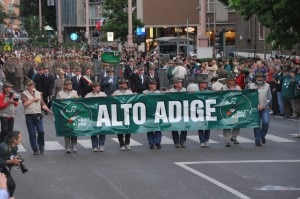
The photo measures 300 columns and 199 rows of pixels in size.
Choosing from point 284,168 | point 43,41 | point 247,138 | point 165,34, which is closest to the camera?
point 284,168

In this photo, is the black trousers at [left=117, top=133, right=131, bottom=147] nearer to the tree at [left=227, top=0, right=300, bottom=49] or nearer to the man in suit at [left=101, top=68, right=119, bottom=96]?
the man in suit at [left=101, top=68, right=119, bottom=96]

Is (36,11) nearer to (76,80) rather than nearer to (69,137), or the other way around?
(76,80)

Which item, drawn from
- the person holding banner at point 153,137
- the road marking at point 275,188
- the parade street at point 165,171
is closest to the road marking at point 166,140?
the parade street at point 165,171

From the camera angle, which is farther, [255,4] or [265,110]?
[255,4]

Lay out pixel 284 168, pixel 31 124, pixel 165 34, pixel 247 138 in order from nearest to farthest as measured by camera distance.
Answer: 1. pixel 284 168
2. pixel 31 124
3. pixel 247 138
4. pixel 165 34

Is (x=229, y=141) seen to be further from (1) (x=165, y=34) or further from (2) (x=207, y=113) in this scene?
(1) (x=165, y=34)

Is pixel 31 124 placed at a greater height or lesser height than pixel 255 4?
lesser

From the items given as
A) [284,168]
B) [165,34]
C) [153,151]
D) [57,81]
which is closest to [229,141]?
[153,151]

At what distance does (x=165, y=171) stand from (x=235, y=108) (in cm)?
466

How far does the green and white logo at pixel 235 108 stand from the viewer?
19.3m

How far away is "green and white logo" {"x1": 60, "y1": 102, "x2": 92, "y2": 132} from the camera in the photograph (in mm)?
18391

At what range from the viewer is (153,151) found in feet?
59.9

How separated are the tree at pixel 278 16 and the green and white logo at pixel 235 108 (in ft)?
31.0

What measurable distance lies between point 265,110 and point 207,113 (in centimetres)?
141
